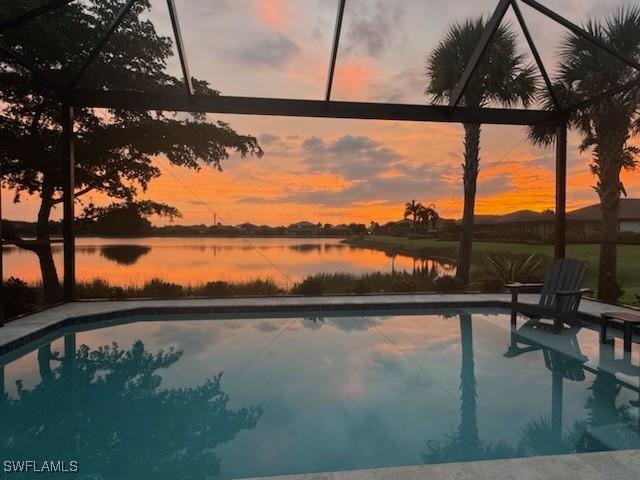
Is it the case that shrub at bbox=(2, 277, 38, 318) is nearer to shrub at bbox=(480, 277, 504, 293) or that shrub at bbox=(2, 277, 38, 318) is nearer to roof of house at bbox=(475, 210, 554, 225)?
shrub at bbox=(480, 277, 504, 293)

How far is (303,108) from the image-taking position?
21.3 feet

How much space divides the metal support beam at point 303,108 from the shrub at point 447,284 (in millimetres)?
3474

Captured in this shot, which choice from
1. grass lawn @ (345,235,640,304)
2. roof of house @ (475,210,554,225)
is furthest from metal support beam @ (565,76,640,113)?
roof of house @ (475,210,554,225)

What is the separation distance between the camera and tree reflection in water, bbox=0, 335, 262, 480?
8.66 ft

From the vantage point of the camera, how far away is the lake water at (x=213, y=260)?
9.06 metres

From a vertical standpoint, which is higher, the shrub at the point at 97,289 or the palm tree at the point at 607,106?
the palm tree at the point at 607,106

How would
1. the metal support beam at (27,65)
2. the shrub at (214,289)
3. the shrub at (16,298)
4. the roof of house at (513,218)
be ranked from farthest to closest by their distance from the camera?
the roof of house at (513,218) < the shrub at (214,289) < the shrub at (16,298) < the metal support beam at (27,65)

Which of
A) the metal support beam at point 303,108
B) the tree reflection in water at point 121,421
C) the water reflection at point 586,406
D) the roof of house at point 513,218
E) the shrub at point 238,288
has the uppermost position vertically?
the metal support beam at point 303,108

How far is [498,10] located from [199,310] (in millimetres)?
6376

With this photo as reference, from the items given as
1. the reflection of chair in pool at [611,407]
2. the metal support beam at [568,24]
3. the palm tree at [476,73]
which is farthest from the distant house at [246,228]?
the reflection of chair in pool at [611,407]

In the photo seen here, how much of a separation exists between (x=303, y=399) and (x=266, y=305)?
133 inches

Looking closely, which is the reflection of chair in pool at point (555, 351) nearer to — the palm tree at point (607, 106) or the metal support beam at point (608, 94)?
the palm tree at point (607, 106)

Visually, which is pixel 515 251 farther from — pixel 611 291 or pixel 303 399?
pixel 303 399

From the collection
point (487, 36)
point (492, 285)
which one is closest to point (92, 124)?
point (487, 36)
